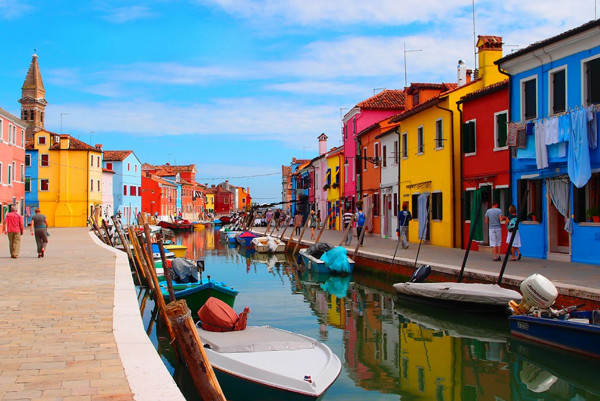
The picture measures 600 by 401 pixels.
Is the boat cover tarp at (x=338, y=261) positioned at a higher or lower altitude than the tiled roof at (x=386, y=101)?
lower

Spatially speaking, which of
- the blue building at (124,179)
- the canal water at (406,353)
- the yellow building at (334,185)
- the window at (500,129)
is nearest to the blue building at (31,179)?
the blue building at (124,179)

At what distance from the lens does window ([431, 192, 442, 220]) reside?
24188mm

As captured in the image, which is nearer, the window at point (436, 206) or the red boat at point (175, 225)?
the window at point (436, 206)

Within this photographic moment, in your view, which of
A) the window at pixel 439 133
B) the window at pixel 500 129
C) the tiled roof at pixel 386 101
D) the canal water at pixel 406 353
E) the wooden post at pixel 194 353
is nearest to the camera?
the wooden post at pixel 194 353

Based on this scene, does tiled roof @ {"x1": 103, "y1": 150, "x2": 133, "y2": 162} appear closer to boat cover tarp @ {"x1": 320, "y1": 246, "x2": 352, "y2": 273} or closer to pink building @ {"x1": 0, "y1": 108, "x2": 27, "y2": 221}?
pink building @ {"x1": 0, "y1": 108, "x2": 27, "y2": 221}

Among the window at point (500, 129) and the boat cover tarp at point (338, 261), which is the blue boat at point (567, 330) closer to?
the window at point (500, 129)

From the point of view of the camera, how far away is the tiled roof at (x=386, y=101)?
119ft

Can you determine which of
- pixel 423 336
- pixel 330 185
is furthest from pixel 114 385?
pixel 330 185

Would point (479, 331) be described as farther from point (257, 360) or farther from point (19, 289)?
point (19, 289)

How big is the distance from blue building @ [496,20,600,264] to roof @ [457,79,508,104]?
2.24 feet

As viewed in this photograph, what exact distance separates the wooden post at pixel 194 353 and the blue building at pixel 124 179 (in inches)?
2747

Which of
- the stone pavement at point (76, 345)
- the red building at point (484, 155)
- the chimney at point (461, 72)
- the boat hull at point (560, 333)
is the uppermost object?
the chimney at point (461, 72)

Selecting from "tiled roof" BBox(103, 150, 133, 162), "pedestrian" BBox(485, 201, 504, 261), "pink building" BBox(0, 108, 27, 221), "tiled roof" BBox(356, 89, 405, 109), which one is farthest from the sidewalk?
"tiled roof" BBox(103, 150, 133, 162)

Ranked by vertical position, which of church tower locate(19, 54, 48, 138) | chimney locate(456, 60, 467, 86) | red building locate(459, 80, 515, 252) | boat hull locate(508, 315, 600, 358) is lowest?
boat hull locate(508, 315, 600, 358)
